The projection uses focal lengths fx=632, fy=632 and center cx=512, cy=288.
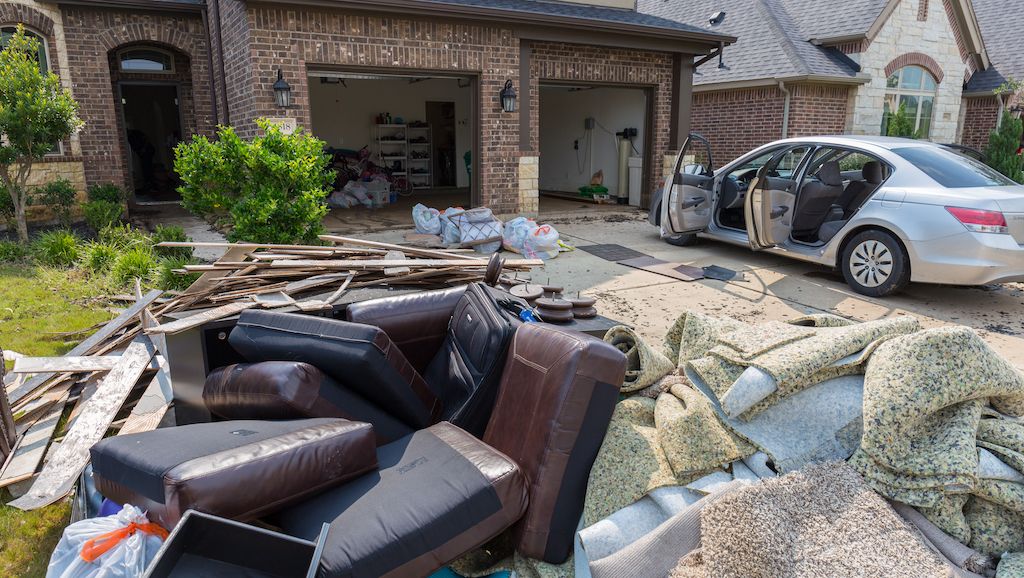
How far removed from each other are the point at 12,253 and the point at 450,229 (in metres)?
5.38

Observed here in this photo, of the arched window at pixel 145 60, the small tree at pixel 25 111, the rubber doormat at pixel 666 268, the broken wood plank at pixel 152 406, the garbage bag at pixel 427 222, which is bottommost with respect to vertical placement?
the broken wood plank at pixel 152 406

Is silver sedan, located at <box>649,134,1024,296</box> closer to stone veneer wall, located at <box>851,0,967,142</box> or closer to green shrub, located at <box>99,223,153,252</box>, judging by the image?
green shrub, located at <box>99,223,153,252</box>

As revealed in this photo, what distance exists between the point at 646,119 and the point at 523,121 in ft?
9.89

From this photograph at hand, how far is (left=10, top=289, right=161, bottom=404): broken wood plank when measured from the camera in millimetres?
3787

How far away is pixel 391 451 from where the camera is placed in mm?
2670

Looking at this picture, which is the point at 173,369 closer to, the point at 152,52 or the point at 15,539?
the point at 15,539

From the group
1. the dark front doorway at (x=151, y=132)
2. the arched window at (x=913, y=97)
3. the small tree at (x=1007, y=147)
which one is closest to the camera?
the small tree at (x=1007, y=147)

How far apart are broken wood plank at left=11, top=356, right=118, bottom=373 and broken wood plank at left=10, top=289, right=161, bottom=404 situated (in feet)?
0.50

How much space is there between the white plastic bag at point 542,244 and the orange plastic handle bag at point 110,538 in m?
6.55

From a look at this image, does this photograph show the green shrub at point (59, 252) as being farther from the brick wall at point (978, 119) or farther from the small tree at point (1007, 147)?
the brick wall at point (978, 119)

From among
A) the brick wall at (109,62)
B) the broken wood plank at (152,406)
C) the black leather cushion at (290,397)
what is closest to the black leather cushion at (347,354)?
the black leather cushion at (290,397)

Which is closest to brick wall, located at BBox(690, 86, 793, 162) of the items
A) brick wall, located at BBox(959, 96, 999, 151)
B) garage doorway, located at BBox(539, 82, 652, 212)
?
garage doorway, located at BBox(539, 82, 652, 212)

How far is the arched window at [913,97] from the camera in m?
16.2

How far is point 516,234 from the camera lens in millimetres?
8453
